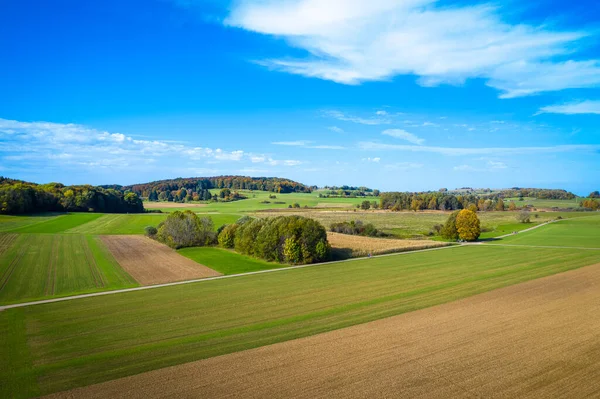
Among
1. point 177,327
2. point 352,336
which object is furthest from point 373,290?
point 177,327

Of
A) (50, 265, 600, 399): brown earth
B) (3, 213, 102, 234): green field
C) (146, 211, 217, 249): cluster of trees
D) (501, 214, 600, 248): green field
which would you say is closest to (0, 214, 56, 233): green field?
(3, 213, 102, 234): green field

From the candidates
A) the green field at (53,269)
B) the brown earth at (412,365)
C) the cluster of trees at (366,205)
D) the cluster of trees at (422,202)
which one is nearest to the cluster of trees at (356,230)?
the green field at (53,269)

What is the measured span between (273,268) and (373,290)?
13.9 metres

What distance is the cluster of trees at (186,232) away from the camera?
50.9m

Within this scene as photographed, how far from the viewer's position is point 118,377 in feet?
44.4

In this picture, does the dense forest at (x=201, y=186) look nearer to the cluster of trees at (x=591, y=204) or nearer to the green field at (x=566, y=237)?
the green field at (x=566, y=237)

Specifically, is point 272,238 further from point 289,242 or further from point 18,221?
point 18,221

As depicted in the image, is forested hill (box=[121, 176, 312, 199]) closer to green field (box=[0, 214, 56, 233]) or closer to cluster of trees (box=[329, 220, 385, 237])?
green field (box=[0, 214, 56, 233])

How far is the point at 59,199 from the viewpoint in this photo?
8862cm

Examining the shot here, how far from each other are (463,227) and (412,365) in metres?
51.6

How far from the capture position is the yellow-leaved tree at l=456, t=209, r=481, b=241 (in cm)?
6041

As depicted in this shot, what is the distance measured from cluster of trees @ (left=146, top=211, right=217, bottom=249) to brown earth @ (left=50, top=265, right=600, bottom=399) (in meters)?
36.7

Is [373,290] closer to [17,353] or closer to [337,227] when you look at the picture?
[17,353]

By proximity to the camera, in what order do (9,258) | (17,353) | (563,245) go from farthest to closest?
1. (563,245)
2. (9,258)
3. (17,353)
